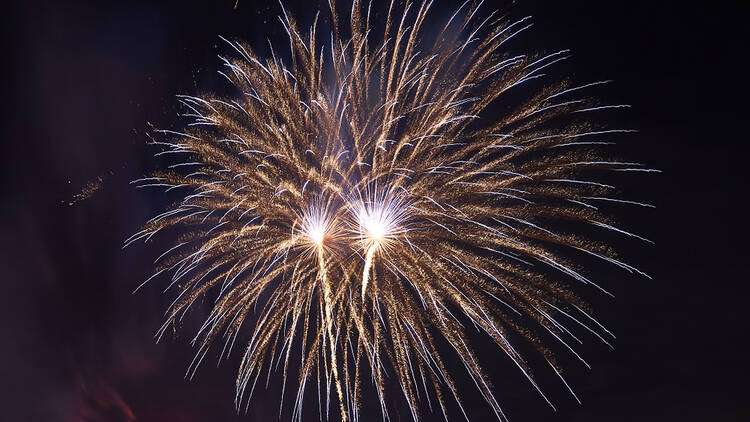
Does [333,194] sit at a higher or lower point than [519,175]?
higher

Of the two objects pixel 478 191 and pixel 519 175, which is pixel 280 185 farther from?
pixel 519 175

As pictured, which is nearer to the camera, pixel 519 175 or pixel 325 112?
pixel 519 175

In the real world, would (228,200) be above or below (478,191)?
above

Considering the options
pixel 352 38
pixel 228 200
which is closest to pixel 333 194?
pixel 228 200

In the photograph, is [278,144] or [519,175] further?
[278,144]

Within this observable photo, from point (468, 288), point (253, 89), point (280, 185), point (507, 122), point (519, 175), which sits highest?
point (253, 89)

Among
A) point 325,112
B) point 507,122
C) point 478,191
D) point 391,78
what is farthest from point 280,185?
point 507,122

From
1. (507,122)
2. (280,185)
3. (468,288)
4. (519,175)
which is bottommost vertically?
(468,288)

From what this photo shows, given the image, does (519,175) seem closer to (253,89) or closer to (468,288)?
(468,288)
